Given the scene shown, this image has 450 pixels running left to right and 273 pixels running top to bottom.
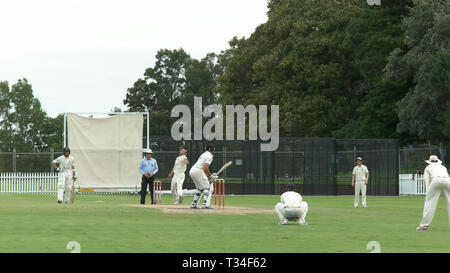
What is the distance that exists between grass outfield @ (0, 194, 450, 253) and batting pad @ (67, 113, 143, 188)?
17.8 meters

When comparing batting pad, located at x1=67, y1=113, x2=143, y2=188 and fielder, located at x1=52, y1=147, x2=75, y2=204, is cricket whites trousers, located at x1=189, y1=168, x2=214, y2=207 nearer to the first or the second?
fielder, located at x1=52, y1=147, x2=75, y2=204

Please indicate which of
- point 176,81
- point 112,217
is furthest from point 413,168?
point 176,81

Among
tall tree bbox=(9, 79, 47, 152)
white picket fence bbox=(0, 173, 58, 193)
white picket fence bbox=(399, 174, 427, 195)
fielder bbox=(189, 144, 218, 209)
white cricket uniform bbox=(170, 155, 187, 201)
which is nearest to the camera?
fielder bbox=(189, 144, 218, 209)

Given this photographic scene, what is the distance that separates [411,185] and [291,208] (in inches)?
1361

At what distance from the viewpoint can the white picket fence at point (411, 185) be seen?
185 feet

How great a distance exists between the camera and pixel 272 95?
71.7 metres

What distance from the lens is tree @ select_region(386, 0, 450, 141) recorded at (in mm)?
57250

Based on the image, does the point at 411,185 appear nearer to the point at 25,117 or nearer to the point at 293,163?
the point at 293,163

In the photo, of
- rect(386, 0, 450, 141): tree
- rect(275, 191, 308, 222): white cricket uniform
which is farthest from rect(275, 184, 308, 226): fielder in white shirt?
rect(386, 0, 450, 141): tree

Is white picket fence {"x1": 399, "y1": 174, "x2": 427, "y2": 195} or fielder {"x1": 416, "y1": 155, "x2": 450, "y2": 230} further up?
fielder {"x1": 416, "y1": 155, "x2": 450, "y2": 230}

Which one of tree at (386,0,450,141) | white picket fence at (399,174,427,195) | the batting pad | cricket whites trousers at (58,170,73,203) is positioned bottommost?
white picket fence at (399,174,427,195)

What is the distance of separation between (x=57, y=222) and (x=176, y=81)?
95.4m

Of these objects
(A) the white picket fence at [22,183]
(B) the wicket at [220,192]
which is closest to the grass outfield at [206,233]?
(B) the wicket at [220,192]
